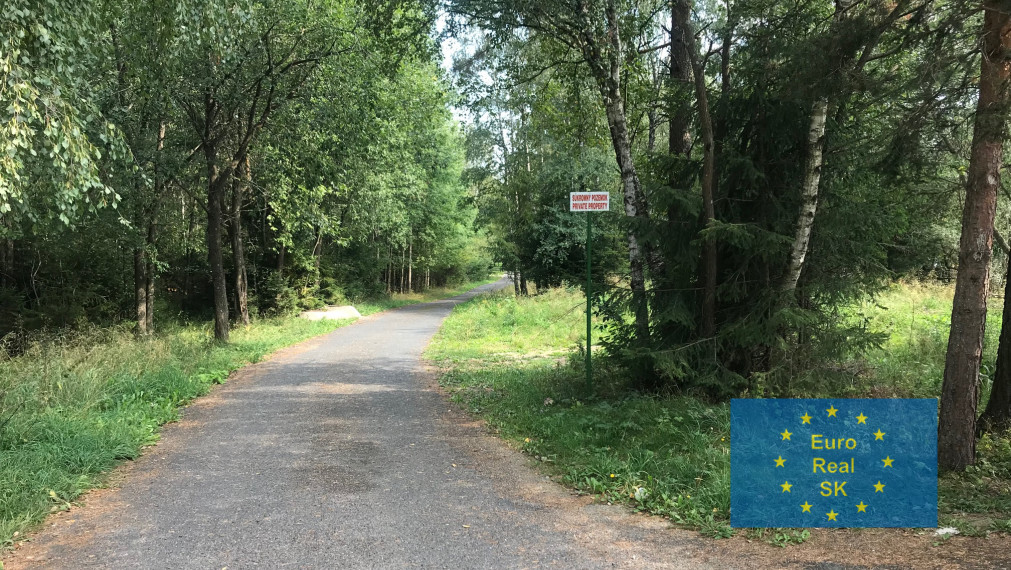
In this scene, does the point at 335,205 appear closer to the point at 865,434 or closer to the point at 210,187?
the point at 210,187

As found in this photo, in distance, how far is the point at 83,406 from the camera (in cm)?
759

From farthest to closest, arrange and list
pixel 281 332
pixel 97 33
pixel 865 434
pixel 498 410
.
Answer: pixel 281 332 → pixel 498 410 → pixel 97 33 → pixel 865 434

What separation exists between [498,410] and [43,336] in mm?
11491

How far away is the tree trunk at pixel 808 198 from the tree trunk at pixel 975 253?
1.55 meters

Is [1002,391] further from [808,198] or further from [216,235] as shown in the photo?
[216,235]

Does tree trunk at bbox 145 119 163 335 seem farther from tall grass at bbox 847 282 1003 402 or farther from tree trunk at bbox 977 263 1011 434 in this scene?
tree trunk at bbox 977 263 1011 434

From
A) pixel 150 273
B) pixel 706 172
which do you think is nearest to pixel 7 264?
pixel 150 273

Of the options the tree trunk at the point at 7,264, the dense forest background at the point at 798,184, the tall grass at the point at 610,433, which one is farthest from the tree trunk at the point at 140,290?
the dense forest background at the point at 798,184

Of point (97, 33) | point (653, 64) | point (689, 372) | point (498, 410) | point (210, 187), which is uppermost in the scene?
point (653, 64)

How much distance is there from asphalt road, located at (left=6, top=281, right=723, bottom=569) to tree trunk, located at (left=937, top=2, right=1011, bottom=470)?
3.04 metres

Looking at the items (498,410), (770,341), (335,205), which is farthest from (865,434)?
(335,205)

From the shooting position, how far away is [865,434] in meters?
5.44

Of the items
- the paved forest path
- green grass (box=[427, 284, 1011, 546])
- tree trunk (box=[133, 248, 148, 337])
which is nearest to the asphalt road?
the paved forest path

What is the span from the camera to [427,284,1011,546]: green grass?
4.66 metres
